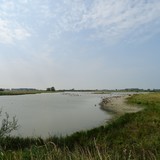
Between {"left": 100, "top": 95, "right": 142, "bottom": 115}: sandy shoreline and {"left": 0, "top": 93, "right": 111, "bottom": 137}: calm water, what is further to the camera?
{"left": 100, "top": 95, "right": 142, "bottom": 115}: sandy shoreline

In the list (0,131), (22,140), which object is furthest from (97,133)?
(0,131)

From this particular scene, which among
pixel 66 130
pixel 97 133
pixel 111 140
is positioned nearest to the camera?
pixel 111 140

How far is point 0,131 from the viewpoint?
33.0 feet

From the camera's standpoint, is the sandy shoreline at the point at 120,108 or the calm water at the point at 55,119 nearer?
the calm water at the point at 55,119

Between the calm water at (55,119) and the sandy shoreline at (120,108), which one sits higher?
the sandy shoreline at (120,108)

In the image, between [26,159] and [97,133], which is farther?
[97,133]

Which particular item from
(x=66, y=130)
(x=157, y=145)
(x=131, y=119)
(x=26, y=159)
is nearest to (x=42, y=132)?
(x=66, y=130)

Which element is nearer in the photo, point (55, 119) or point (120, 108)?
point (55, 119)

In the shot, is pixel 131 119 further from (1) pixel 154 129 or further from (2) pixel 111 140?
(2) pixel 111 140

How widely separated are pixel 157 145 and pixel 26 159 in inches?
314

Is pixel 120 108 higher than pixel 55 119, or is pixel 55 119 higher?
pixel 120 108

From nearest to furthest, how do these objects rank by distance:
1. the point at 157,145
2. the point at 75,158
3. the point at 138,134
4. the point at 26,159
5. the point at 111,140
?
the point at 75,158
the point at 26,159
the point at 157,145
the point at 111,140
the point at 138,134

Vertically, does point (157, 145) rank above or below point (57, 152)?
below

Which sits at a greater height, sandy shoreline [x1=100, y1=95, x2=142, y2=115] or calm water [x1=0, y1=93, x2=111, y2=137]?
sandy shoreline [x1=100, y1=95, x2=142, y2=115]
